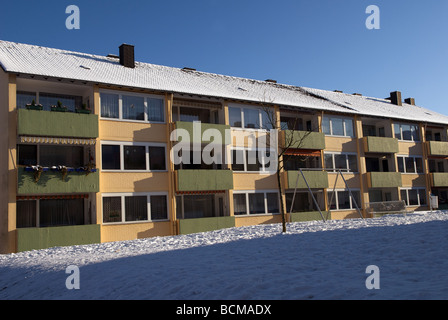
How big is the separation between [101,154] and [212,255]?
12.9m

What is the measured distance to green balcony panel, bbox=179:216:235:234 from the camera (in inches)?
1016

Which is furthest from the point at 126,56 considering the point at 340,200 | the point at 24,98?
the point at 340,200

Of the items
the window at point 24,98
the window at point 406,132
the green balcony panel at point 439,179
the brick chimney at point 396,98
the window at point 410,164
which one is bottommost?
the green balcony panel at point 439,179

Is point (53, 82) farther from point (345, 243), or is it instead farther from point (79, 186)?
point (345, 243)

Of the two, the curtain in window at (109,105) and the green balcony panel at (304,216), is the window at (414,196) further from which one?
the curtain in window at (109,105)

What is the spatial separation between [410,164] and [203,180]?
2141cm

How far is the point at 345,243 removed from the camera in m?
13.7

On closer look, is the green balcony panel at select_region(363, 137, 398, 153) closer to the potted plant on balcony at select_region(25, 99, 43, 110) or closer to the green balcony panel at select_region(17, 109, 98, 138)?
the green balcony panel at select_region(17, 109, 98, 138)

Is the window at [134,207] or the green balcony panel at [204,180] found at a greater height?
the green balcony panel at [204,180]

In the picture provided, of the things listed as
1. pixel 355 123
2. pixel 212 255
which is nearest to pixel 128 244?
pixel 212 255

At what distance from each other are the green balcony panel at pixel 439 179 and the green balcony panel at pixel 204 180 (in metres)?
21.3

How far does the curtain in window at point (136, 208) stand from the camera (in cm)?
2490

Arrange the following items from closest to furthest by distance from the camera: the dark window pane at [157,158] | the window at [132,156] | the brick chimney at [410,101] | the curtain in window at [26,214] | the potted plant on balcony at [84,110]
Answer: the curtain in window at [26,214]
the potted plant on balcony at [84,110]
the window at [132,156]
the dark window pane at [157,158]
the brick chimney at [410,101]

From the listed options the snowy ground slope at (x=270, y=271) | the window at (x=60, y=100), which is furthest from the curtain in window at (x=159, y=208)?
the snowy ground slope at (x=270, y=271)
